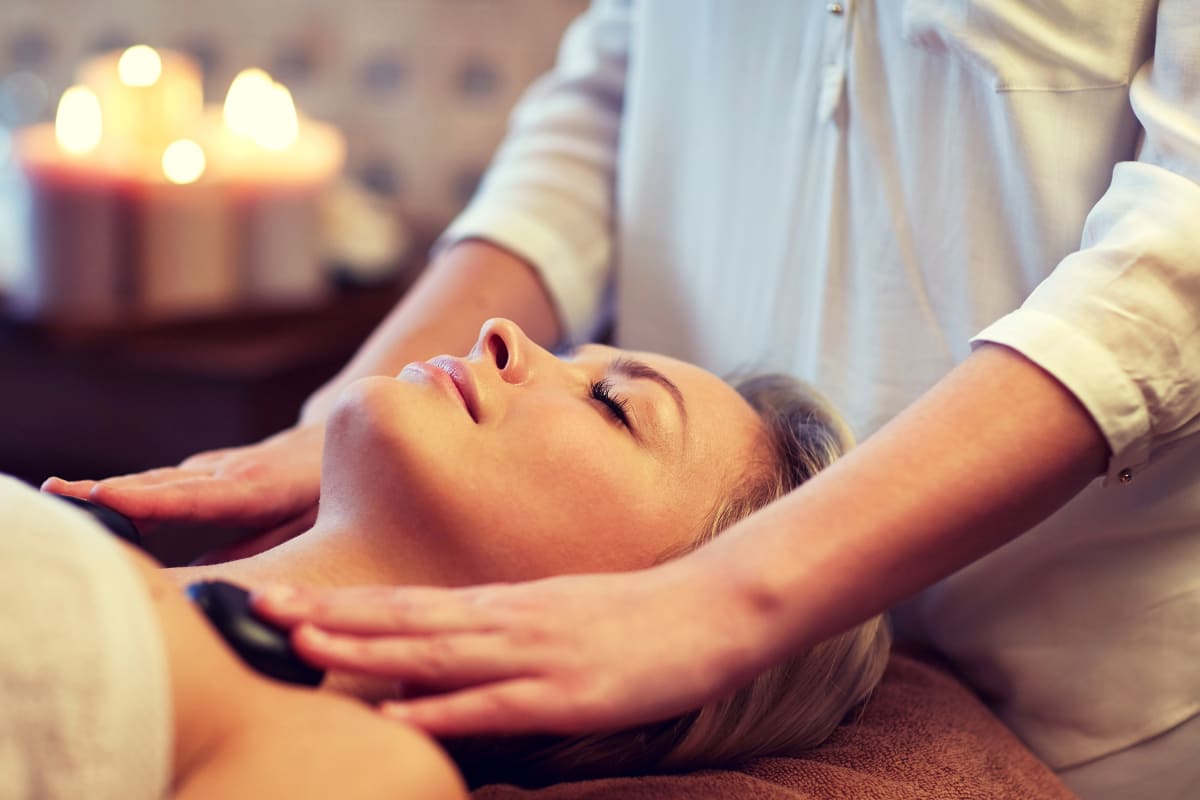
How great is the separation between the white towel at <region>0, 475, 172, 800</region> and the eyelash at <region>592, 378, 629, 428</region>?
15.4 inches

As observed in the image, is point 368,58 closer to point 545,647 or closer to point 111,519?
point 111,519

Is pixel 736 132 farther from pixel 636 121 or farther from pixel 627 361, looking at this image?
pixel 627 361

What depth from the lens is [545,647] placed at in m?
0.65

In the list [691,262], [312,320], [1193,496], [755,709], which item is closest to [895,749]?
[755,709]

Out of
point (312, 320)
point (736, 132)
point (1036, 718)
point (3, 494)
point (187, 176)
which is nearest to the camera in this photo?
point (3, 494)

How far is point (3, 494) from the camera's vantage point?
662 mm

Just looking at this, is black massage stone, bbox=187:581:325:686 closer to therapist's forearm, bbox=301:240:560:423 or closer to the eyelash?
the eyelash

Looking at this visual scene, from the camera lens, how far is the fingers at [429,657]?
648 mm

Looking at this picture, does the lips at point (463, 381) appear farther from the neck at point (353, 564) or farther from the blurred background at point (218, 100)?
the blurred background at point (218, 100)

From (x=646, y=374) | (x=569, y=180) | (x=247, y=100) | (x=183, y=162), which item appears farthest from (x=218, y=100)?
(x=646, y=374)

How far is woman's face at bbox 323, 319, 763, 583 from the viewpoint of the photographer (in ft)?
2.71

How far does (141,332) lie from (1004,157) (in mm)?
1424

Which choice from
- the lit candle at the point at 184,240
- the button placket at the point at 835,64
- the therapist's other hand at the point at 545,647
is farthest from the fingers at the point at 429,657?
the lit candle at the point at 184,240

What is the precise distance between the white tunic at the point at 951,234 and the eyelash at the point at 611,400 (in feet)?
0.91
